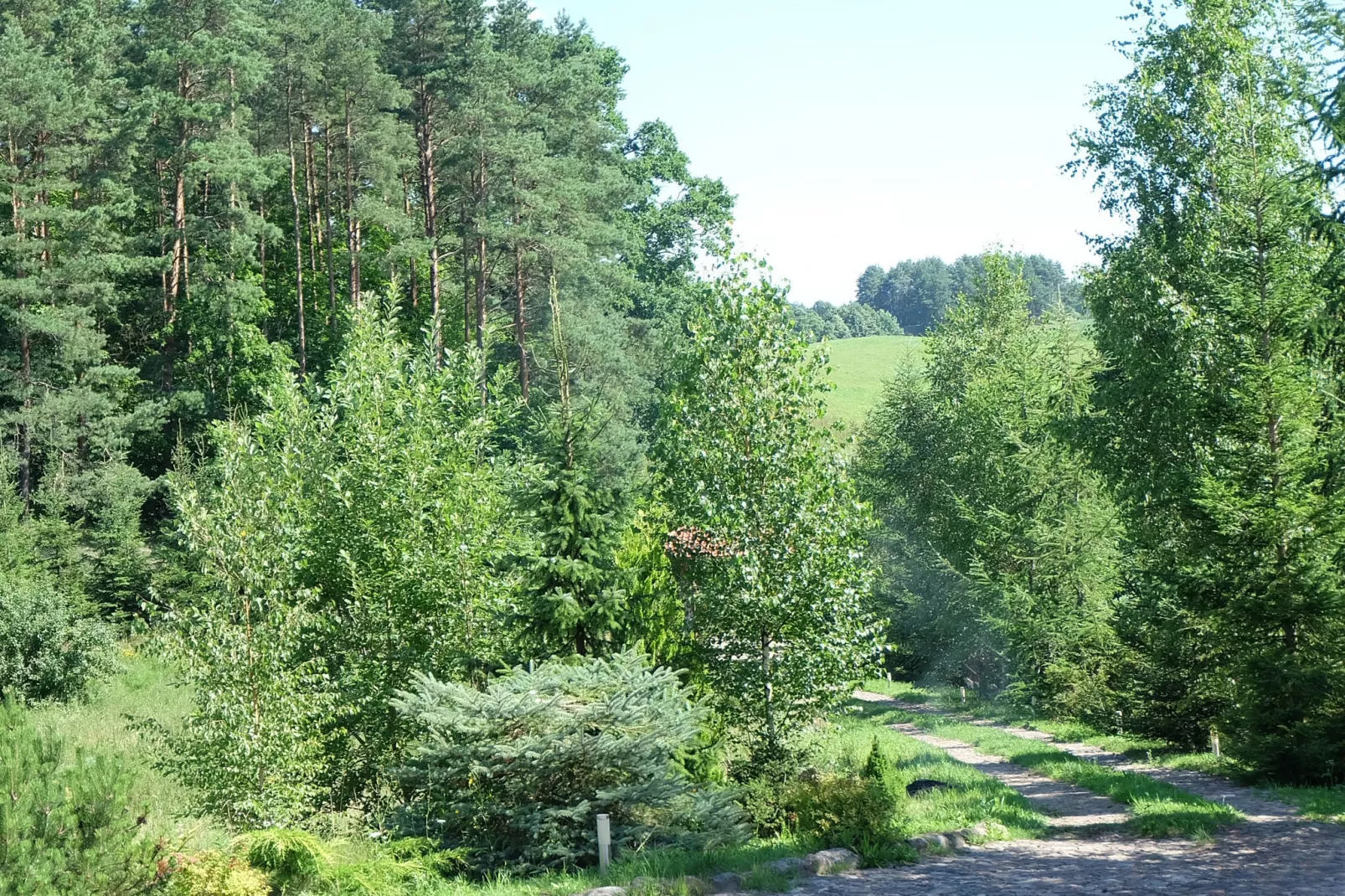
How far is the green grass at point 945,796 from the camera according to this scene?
41.3 ft

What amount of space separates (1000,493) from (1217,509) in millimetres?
17616

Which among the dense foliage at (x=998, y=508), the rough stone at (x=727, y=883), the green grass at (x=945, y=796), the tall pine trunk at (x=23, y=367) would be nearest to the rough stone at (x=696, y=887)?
the rough stone at (x=727, y=883)

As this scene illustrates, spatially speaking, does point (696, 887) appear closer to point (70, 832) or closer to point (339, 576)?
point (70, 832)

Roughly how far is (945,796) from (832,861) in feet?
12.4

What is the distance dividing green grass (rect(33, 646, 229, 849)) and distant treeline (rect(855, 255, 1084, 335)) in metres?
130

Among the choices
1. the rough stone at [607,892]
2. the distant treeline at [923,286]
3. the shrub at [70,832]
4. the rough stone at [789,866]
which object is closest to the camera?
the shrub at [70,832]

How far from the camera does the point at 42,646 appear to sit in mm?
27375

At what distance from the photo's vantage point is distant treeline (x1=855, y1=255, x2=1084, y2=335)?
155 meters

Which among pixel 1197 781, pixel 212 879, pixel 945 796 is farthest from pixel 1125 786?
pixel 212 879

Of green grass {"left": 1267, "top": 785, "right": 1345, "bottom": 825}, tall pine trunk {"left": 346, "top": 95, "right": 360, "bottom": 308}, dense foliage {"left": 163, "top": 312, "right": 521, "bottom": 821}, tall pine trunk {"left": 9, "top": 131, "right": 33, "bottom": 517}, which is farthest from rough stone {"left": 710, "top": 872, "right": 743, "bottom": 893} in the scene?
tall pine trunk {"left": 346, "top": 95, "right": 360, "bottom": 308}

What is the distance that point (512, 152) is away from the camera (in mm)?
40375

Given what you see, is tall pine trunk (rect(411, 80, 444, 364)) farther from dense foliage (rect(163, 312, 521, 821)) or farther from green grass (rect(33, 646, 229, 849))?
dense foliage (rect(163, 312, 521, 821))

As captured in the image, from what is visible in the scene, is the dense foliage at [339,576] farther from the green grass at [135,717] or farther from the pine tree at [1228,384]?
the pine tree at [1228,384]

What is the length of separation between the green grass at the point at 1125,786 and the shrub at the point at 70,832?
1052 centimetres
